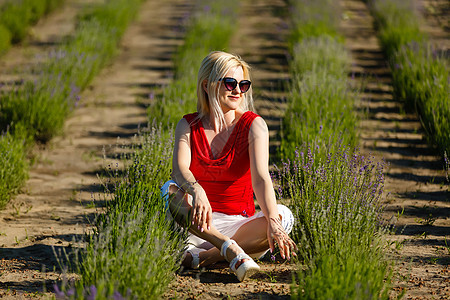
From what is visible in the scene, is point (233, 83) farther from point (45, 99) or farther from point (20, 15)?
point (20, 15)

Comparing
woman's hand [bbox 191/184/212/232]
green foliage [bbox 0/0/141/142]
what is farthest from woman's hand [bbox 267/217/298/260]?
green foliage [bbox 0/0/141/142]

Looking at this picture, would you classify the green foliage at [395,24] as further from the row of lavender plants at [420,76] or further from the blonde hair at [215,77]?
the blonde hair at [215,77]

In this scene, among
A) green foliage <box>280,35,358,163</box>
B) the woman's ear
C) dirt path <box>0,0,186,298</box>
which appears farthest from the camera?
green foliage <box>280,35,358,163</box>

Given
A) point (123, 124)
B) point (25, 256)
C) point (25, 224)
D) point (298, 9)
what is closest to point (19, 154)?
point (25, 224)

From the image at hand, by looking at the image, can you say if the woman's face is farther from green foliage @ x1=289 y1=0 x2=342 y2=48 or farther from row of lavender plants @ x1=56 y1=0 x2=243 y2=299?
green foliage @ x1=289 y1=0 x2=342 y2=48

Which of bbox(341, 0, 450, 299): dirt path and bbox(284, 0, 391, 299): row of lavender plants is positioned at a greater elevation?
bbox(284, 0, 391, 299): row of lavender plants

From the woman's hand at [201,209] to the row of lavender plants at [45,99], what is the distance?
1.73m

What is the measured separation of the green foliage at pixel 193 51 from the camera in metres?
→ 5.21

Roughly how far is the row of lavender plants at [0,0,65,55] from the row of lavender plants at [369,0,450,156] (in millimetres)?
5341

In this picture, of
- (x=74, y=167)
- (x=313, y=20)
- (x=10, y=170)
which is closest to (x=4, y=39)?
(x=74, y=167)

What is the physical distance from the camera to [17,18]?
905 centimetres

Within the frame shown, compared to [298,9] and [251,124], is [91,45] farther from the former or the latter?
[251,124]

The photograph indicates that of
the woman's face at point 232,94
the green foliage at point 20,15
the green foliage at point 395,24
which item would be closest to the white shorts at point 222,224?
the woman's face at point 232,94

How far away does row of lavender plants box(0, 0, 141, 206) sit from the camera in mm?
4293
